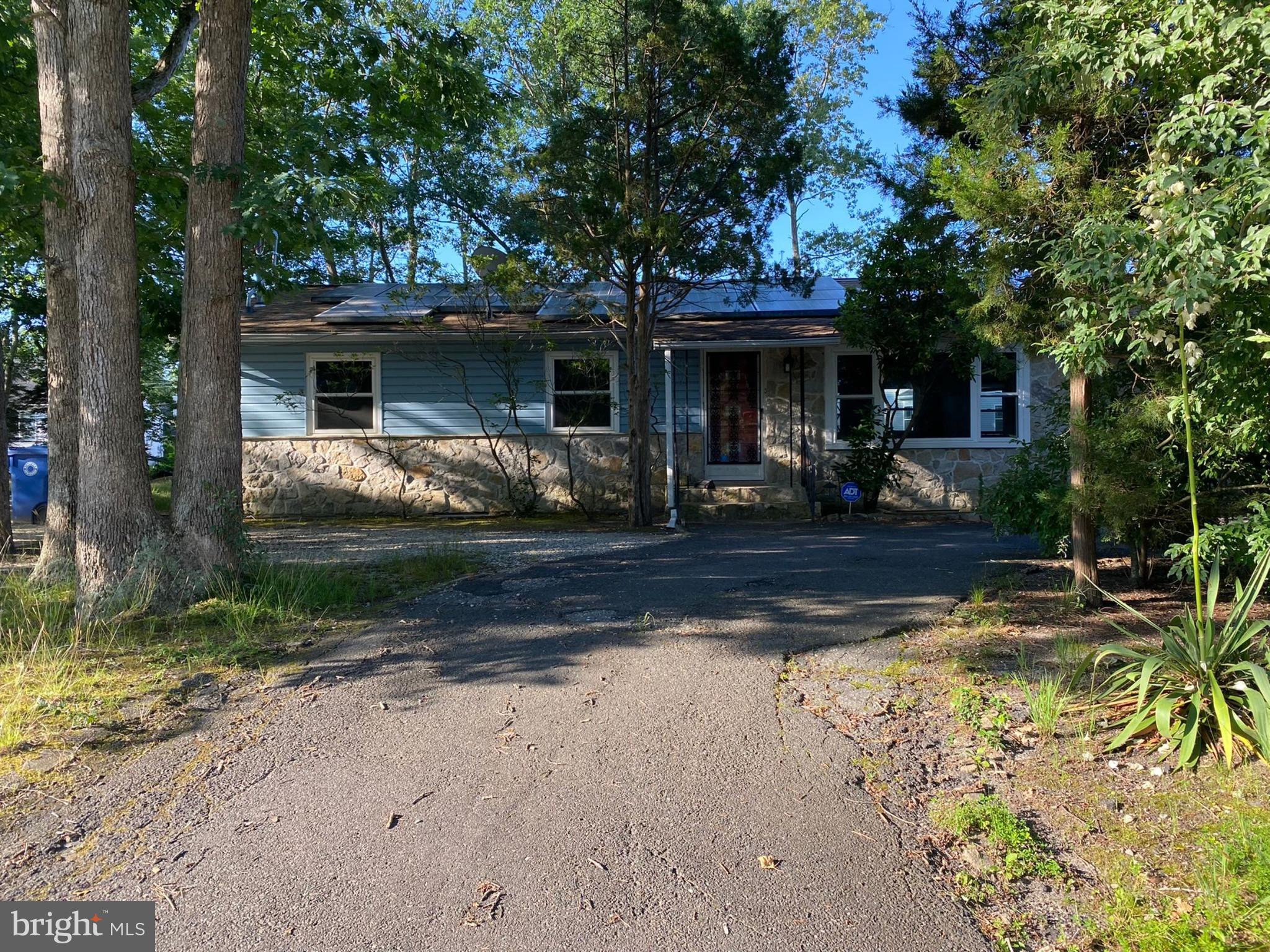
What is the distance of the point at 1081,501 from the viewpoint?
6277 millimetres

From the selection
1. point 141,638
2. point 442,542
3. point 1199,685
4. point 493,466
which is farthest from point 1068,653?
point 493,466

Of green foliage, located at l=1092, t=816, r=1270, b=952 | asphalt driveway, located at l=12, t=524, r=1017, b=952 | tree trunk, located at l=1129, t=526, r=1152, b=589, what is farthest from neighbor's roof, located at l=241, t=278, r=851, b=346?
green foliage, located at l=1092, t=816, r=1270, b=952

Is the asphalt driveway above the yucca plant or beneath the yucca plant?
beneath

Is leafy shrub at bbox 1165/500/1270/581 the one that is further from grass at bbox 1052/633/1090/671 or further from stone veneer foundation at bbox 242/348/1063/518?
stone veneer foundation at bbox 242/348/1063/518

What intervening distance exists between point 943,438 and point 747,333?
12.6 ft

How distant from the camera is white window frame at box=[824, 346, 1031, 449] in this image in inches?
589

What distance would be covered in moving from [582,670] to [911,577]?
13.3ft

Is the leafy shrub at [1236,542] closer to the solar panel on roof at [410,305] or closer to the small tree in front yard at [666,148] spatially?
the small tree in front yard at [666,148]

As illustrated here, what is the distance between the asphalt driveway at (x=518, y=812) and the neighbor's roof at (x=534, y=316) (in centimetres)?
849

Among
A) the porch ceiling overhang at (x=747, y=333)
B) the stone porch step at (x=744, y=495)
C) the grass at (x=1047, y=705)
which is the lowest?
the grass at (x=1047, y=705)

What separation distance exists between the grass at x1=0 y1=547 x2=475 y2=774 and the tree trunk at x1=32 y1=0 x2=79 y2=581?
64cm

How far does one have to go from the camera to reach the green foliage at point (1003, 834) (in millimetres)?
3312

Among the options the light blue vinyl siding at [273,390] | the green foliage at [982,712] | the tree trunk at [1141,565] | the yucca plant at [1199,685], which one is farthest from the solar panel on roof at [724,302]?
the yucca plant at [1199,685]

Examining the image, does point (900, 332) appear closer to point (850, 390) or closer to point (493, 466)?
point (850, 390)
